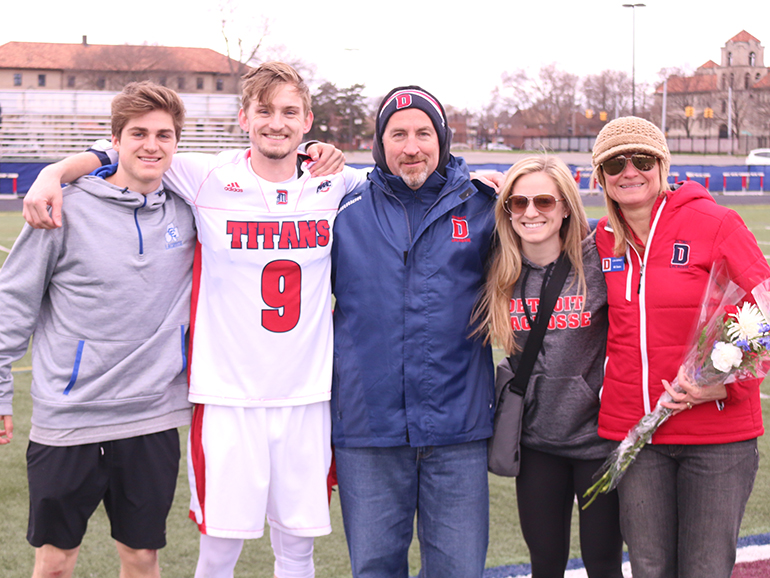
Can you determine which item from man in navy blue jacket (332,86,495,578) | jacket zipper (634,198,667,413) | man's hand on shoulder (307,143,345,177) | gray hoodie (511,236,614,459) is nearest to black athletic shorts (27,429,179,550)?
man in navy blue jacket (332,86,495,578)

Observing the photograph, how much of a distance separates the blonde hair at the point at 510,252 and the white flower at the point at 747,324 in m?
0.55

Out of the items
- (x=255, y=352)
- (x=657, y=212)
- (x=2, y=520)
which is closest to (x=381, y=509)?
(x=255, y=352)

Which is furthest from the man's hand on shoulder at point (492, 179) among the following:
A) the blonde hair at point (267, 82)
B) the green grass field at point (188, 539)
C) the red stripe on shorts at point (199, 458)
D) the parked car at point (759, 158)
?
the parked car at point (759, 158)

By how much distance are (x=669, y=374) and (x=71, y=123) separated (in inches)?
1539

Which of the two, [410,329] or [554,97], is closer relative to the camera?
[410,329]

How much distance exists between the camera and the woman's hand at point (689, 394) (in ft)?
8.27

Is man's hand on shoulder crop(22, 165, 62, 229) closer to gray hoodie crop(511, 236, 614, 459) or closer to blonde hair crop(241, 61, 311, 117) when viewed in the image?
blonde hair crop(241, 61, 311, 117)

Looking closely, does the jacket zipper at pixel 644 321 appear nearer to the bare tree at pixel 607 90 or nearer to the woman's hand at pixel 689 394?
the woman's hand at pixel 689 394

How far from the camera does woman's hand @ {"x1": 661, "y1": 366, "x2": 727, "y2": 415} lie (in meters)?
2.52

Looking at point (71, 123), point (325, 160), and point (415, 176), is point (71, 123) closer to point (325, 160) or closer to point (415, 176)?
point (325, 160)

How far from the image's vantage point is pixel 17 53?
251 feet

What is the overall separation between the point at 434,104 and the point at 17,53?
85686 millimetres

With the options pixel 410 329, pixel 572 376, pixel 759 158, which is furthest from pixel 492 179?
pixel 759 158

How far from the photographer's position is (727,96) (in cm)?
8062
